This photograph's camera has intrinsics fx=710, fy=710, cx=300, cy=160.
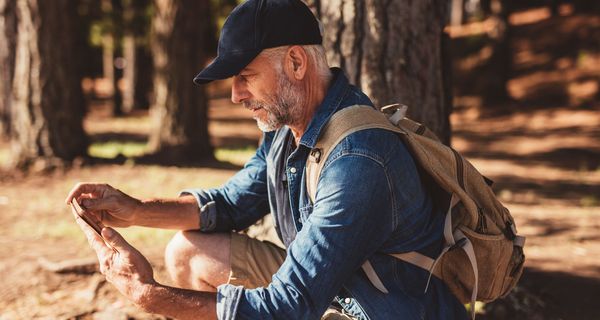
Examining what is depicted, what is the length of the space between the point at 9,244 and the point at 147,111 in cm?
1436

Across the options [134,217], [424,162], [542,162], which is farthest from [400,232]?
[542,162]

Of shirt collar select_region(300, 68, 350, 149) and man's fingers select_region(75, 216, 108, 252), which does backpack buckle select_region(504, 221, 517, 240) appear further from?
man's fingers select_region(75, 216, 108, 252)

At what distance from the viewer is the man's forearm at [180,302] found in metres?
2.42

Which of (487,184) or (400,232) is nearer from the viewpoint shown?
(400,232)

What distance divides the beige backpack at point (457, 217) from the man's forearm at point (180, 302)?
543 mm

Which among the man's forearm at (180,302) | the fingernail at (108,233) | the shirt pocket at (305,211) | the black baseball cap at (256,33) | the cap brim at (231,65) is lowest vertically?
the man's forearm at (180,302)

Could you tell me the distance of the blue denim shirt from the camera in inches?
92.3

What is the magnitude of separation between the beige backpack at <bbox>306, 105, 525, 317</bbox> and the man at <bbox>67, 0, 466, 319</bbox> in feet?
0.17

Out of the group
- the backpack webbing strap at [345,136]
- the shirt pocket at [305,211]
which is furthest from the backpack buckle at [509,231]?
the shirt pocket at [305,211]

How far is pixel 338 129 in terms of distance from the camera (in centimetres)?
252

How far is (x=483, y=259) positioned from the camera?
2754 millimetres

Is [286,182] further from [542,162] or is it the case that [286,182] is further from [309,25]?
[542,162]

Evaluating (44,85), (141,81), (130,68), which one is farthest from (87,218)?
(141,81)

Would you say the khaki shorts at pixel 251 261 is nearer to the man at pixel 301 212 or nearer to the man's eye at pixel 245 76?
Result: the man at pixel 301 212
